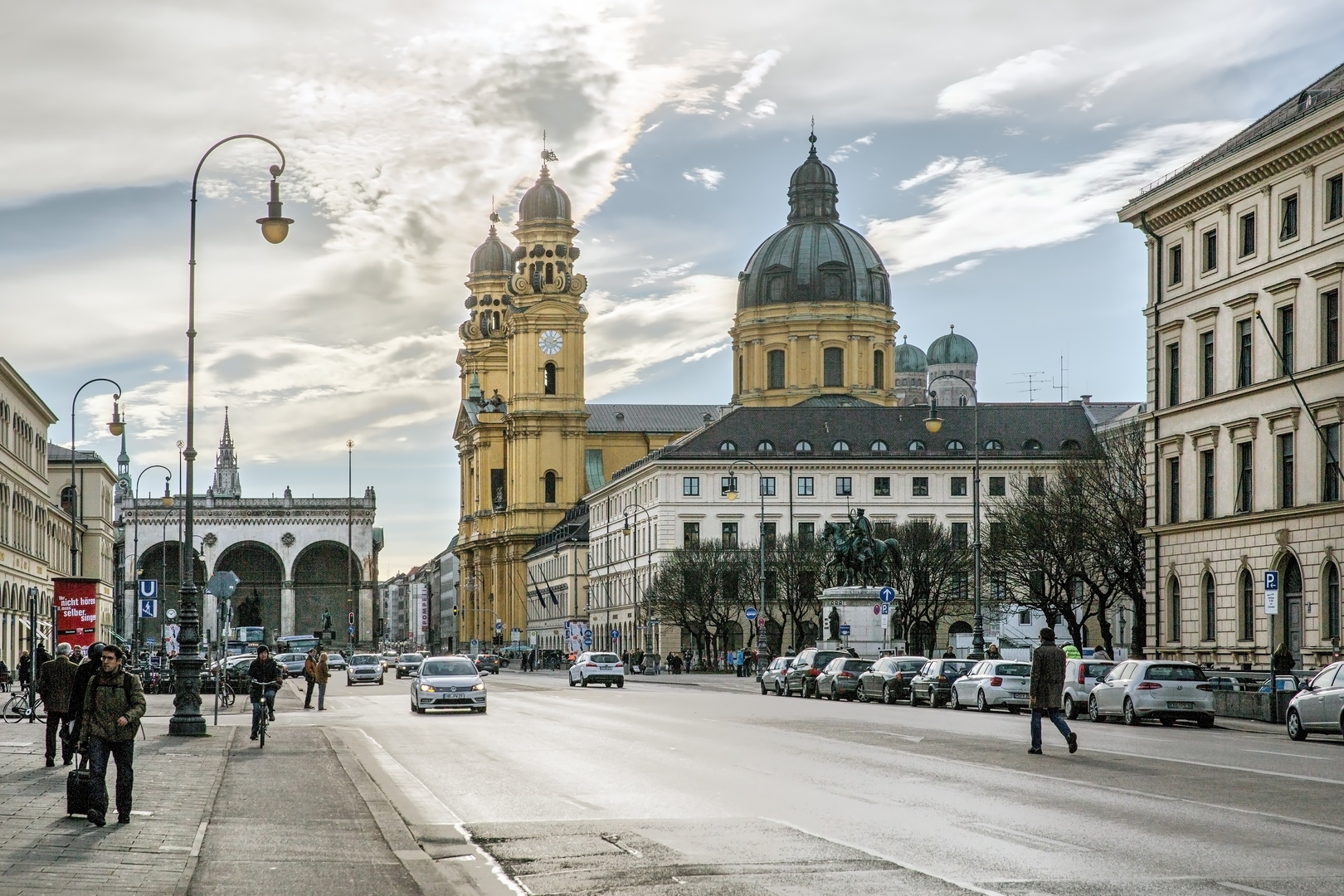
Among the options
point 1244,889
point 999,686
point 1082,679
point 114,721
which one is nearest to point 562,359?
point 999,686

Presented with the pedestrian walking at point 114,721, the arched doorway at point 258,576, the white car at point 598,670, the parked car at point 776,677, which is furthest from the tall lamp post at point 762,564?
the arched doorway at point 258,576

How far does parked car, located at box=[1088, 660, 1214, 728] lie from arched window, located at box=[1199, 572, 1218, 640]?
20.7 meters

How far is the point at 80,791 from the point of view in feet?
50.6

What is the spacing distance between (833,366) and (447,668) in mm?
101413

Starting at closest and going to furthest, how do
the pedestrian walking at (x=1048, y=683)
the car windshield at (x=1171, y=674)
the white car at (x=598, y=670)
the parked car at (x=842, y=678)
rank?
1. the pedestrian walking at (x=1048, y=683)
2. the car windshield at (x=1171, y=674)
3. the parked car at (x=842, y=678)
4. the white car at (x=598, y=670)

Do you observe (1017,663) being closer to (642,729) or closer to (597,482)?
(642,729)

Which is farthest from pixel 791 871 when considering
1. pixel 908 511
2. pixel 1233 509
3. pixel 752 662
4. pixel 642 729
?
pixel 908 511

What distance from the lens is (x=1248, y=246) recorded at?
177 ft

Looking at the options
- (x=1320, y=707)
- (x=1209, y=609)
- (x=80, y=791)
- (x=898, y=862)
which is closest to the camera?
(x=898, y=862)

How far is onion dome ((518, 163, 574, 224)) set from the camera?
166m

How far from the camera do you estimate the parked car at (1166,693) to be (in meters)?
35.7

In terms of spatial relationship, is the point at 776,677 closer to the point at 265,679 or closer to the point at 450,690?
the point at 450,690

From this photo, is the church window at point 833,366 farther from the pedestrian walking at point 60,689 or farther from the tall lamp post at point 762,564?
the pedestrian walking at point 60,689

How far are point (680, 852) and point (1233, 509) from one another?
44.4m
